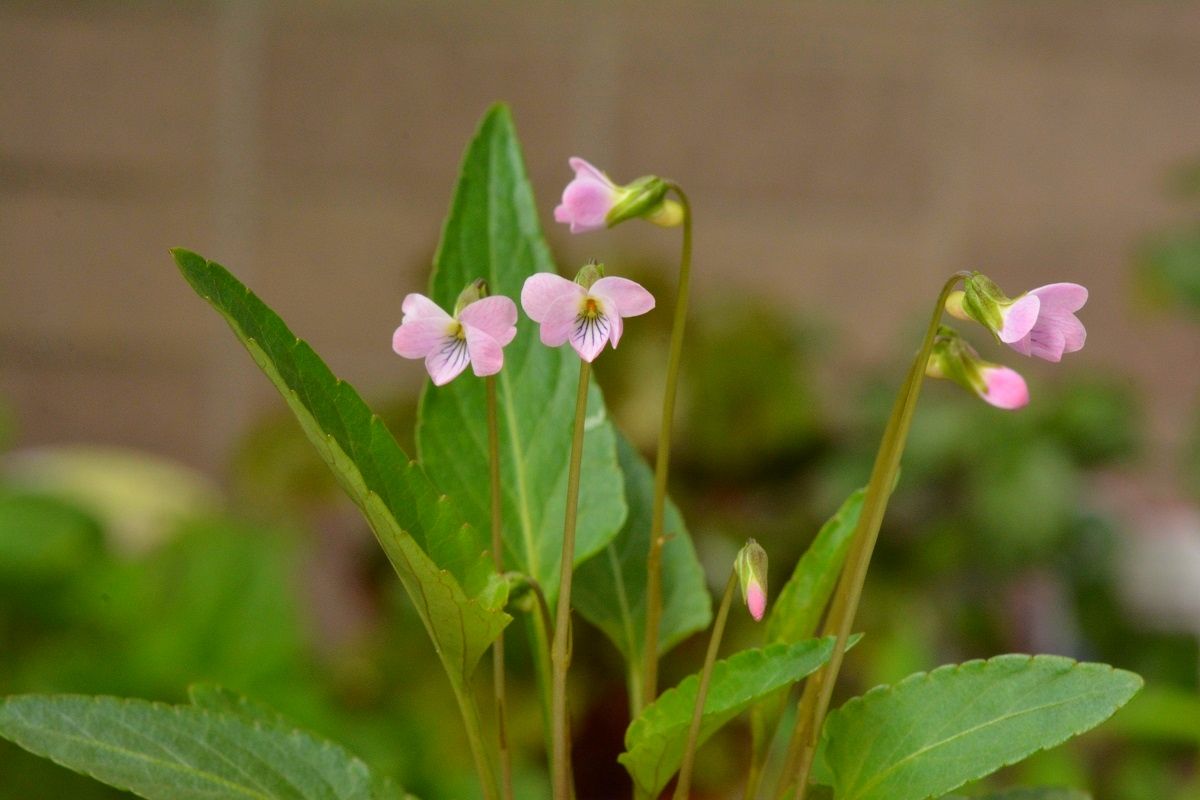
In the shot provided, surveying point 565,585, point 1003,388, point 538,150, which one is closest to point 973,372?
point 1003,388

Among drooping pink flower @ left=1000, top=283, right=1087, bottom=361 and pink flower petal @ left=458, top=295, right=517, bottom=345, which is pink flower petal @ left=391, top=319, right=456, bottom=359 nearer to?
pink flower petal @ left=458, top=295, right=517, bottom=345

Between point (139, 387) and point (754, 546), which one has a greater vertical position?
point (754, 546)

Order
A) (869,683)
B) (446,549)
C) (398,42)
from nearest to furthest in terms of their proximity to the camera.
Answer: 1. (446,549)
2. (869,683)
3. (398,42)

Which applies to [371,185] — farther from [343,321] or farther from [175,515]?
[175,515]

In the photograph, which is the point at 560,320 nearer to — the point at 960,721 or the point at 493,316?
the point at 493,316

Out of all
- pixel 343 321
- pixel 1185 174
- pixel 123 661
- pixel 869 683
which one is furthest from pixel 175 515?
pixel 1185 174

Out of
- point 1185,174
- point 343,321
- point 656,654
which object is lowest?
point 343,321

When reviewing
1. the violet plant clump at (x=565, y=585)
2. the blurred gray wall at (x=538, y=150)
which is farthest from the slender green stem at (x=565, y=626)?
the blurred gray wall at (x=538, y=150)
